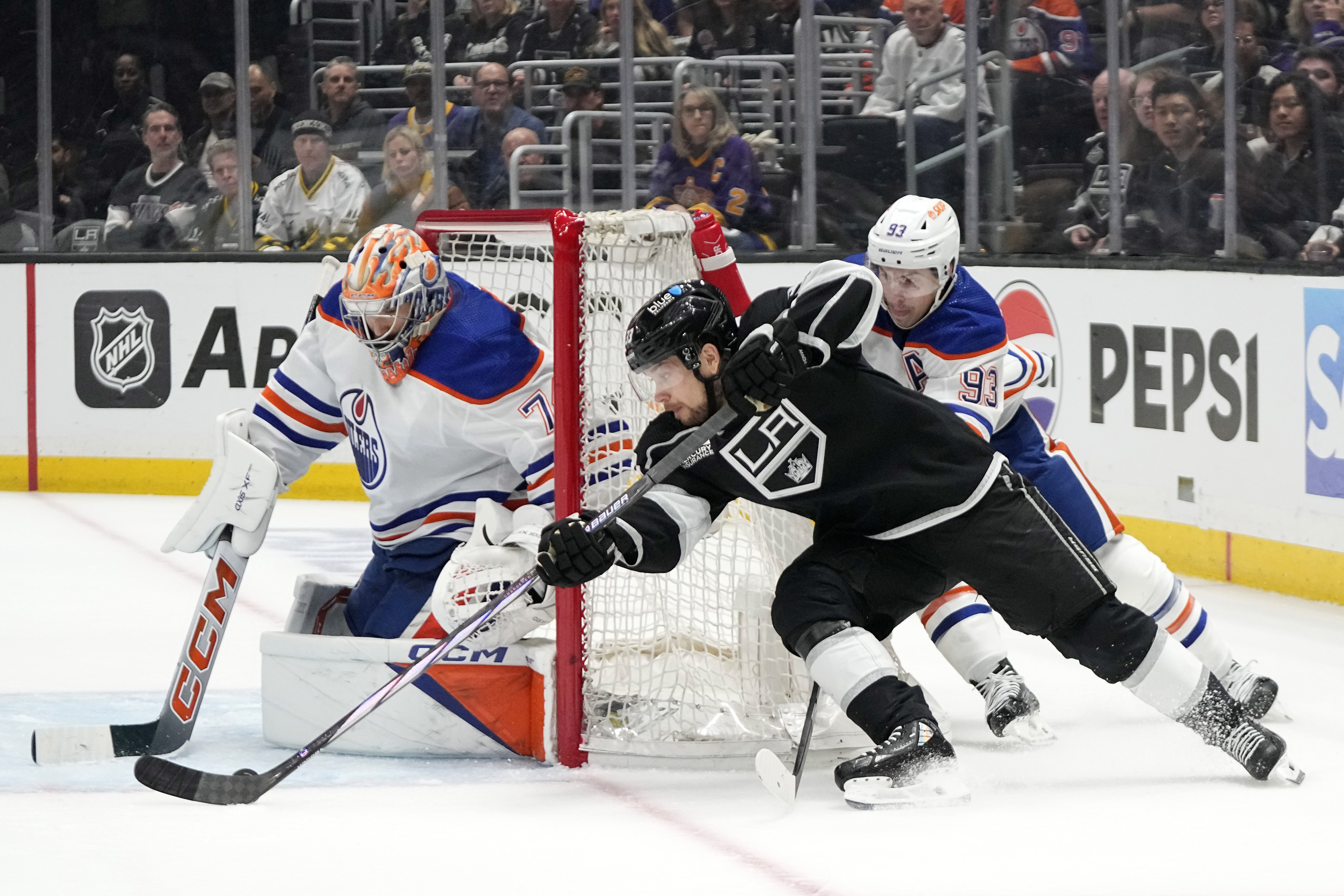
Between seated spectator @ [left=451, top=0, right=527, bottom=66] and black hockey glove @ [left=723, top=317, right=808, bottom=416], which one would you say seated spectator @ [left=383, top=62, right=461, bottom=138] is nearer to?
seated spectator @ [left=451, top=0, right=527, bottom=66]

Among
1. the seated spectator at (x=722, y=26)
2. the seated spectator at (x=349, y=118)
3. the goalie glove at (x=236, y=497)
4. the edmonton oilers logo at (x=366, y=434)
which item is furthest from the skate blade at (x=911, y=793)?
the seated spectator at (x=349, y=118)

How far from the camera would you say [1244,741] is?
286 cm

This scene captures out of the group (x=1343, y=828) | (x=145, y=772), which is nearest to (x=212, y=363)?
(x=145, y=772)

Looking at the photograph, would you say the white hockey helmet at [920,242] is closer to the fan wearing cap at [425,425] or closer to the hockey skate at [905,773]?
the fan wearing cap at [425,425]

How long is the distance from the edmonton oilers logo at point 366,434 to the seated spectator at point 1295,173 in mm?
2663

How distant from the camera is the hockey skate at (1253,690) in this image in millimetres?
3379

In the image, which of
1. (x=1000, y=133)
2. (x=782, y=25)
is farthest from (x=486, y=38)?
(x=1000, y=133)

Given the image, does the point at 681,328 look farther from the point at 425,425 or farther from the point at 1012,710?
the point at 1012,710

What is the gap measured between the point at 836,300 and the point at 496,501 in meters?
0.87

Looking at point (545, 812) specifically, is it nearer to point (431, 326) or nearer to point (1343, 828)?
point (431, 326)

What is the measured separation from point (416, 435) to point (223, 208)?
4.13 metres

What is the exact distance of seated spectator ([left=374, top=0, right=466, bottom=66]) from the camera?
6859mm

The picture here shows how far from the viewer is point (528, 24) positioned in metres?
6.98

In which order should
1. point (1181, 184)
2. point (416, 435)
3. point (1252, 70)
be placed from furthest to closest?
point (1181, 184), point (1252, 70), point (416, 435)
